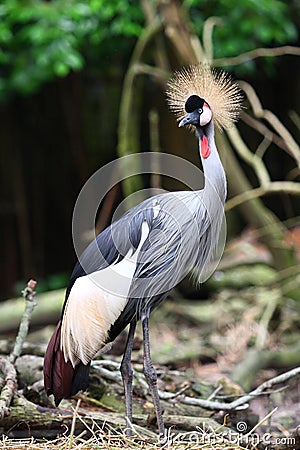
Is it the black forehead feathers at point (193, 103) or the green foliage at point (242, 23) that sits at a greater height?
the green foliage at point (242, 23)

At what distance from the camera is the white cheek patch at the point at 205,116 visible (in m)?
2.46

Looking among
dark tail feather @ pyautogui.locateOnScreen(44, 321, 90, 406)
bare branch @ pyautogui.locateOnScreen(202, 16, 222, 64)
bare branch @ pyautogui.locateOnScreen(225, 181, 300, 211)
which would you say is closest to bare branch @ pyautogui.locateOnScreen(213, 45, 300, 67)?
bare branch @ pyautogui.locateOnScreen(202, 16, 222, 64)

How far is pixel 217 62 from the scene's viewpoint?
14.6ft

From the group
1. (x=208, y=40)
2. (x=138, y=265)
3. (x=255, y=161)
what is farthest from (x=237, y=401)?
(x=208, y=40)

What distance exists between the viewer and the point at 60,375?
2449mm

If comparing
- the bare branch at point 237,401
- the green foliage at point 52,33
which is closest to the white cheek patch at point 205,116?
the bare branch at point 237,401

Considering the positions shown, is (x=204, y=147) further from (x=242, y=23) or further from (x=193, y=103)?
(x=242, y=23)

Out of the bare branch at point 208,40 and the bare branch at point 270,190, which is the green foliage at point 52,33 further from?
the bare branch at point 270,190

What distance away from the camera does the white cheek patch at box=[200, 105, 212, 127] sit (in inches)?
97.0

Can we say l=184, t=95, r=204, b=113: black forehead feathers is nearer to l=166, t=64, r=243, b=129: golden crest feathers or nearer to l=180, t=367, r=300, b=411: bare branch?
l=166, t=64, r=243, b=129: golden crest feathers

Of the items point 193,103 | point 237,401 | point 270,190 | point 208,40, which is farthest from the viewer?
point 208,40

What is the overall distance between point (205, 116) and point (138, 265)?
1.78 feet

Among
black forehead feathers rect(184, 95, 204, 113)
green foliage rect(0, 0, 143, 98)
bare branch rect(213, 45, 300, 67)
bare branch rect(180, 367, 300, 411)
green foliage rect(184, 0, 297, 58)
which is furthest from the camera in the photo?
green foliage rect(184, 0, 297, 58)

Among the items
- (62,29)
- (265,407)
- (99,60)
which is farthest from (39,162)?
(265,407)
